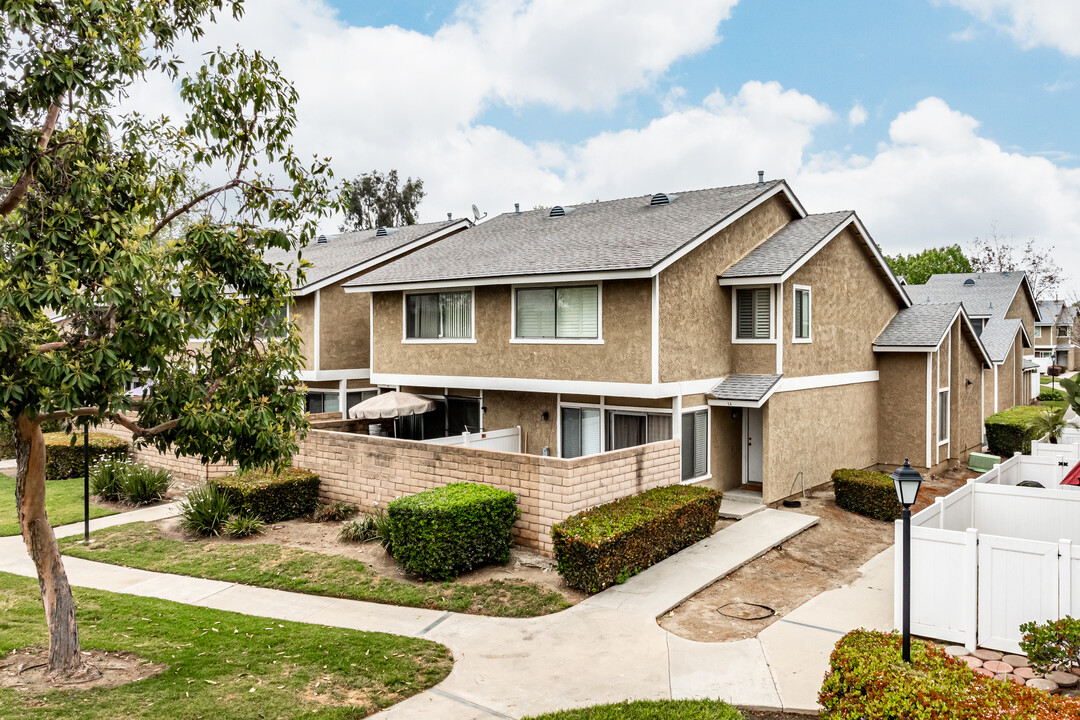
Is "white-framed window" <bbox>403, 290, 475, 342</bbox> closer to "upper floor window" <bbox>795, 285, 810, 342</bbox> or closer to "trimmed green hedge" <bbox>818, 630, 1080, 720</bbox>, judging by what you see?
"upper floor window" <bbox>795, 285, 810, 342</bbox>

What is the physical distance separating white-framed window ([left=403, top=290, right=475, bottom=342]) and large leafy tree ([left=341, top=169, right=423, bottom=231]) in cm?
3468

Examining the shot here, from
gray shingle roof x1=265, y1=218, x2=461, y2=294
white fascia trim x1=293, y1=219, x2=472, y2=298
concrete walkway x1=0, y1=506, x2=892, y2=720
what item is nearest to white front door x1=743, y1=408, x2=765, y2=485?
concrete walkway x1=0, y1=506, x2=892, y2=720

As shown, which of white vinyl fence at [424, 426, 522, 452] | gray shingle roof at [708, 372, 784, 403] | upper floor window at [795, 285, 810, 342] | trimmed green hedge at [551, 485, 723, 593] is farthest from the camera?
upper floor window at [795, 285, 810, 342]

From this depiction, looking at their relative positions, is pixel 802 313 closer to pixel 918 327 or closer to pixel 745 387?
pixel 745 387

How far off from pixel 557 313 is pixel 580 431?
2.86 meters

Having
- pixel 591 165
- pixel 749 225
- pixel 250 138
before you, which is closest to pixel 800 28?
pixel 749 225

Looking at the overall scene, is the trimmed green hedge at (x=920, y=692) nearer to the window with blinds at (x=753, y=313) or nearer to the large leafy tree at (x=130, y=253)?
the large leafy tree at (x=130, y=253)

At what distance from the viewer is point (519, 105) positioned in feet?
101

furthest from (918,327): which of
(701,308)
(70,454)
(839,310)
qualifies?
(70,454)

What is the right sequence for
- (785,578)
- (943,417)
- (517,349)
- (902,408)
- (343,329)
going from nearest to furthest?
(785,578) → (517,349) → (902,408) → (943,417) → (343,329)

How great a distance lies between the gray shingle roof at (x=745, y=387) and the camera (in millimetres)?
16094

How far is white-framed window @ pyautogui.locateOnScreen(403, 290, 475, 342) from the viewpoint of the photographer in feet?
61.5

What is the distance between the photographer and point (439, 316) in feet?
63.9

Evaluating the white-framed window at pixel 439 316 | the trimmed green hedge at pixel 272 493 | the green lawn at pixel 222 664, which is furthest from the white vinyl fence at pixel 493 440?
the green lawn at pixel 222 664
